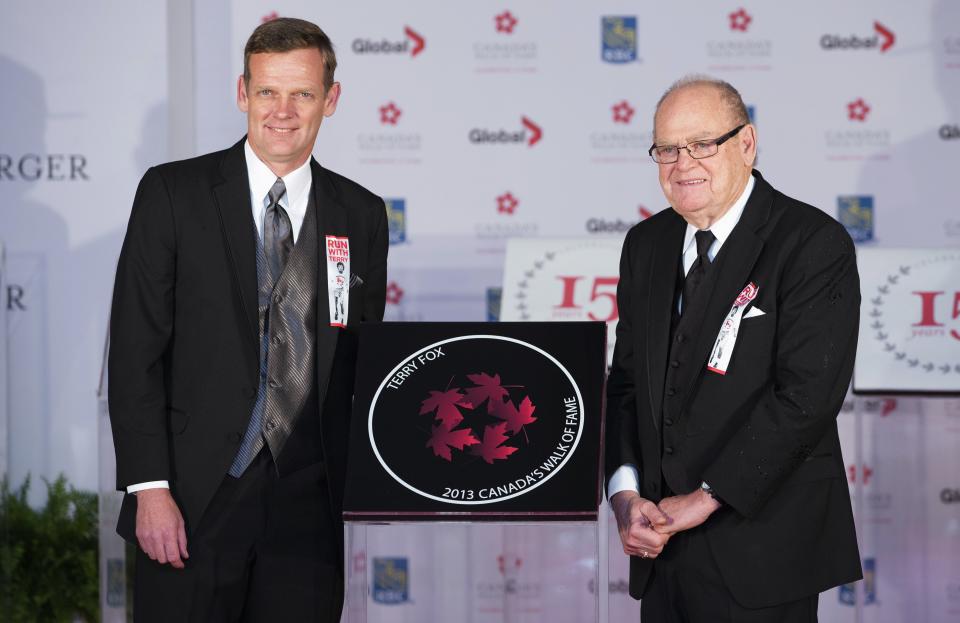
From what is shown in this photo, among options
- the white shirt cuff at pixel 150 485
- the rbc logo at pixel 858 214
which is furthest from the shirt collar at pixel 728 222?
the rbc logo at pixel 858 214

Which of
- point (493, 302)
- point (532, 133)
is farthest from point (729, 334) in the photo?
point (532, 133)

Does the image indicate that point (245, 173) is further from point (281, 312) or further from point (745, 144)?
point (745, 144)

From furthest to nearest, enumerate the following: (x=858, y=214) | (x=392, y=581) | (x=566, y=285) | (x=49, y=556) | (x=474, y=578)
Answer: (x=858, y=214)
(x=49, y=556)
(x=566, y=285)
(x=392, y=581)
(x=474, y=578)

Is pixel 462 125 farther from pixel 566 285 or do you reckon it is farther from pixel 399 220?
pixel 566 285

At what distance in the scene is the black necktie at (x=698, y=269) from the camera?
7.69 feet

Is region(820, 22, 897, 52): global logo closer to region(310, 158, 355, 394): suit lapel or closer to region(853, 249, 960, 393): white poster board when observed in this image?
region(853, 249, 960, 393): white poster board

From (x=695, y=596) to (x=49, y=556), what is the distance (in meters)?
3.32

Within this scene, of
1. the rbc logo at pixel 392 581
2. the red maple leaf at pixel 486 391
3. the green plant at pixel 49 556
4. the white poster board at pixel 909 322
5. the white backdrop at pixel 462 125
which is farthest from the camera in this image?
the white backdrop at pixel 462 125

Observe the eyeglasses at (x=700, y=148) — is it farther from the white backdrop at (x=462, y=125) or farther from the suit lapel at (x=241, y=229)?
the white backdrop at (x=462, y=125)

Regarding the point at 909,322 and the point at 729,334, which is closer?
the point at 729,334

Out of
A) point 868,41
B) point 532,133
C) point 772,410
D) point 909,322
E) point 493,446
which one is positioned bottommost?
point 493,446

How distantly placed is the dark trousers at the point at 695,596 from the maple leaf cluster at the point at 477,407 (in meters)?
0.42

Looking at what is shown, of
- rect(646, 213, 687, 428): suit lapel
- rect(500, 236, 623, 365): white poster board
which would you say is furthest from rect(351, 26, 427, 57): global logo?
rect(646, 213, 687, 428): suit lapel

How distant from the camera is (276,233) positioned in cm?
249
